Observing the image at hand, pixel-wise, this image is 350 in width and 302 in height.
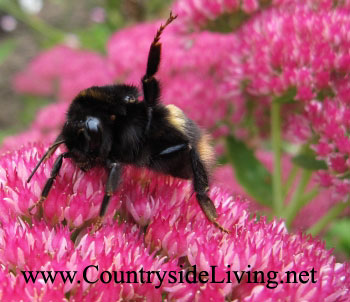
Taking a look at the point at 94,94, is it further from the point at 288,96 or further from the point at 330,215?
the point at 330,215

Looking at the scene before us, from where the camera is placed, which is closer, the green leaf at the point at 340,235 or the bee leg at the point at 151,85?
the bee leg at the point at 151,85

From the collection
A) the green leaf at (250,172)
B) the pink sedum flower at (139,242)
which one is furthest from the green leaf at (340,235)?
the pink sedum flower at (139,242)

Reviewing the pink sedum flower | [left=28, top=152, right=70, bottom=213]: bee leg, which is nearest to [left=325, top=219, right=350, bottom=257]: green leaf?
the pink sedum flower

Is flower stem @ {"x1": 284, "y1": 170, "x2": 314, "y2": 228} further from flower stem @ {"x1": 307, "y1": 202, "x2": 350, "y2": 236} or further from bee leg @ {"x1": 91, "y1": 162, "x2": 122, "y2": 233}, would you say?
bee leg @ {"x1": 91, "y1": 162, "x2": 122, "y2": 233}

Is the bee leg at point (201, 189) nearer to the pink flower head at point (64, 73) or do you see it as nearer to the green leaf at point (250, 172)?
the green leaf at point (250, 172)

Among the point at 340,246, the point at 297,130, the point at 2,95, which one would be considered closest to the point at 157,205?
the point at 297,130

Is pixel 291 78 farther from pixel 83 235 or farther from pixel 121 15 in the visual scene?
pixel 121 15

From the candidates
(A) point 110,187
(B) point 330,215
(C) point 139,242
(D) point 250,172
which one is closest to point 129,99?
(A) point 110,187
